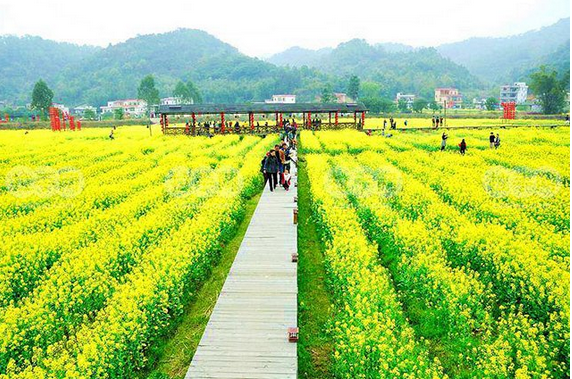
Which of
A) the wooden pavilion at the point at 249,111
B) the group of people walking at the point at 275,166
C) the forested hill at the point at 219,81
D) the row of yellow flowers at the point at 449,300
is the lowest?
the row of yellow flowers at the point at 449,300

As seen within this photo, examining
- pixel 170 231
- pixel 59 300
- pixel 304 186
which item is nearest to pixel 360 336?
pixel 59 300

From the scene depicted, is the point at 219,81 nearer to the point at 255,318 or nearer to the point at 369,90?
the point at 369,90

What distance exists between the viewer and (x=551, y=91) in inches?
3022

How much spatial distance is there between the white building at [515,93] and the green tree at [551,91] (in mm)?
72585

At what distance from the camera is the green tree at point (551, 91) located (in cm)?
7662

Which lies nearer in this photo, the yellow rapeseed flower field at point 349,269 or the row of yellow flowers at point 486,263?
the yellow rapeseed flower field at point 349,269

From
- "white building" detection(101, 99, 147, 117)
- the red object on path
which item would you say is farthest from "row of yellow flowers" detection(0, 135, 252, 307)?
"white building" detection(101, 99, 147, 117)

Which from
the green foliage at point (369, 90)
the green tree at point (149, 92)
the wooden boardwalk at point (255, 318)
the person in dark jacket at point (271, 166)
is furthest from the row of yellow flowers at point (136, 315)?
the green foliage at point (369, 90)

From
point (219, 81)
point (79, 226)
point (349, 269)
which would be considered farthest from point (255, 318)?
point (219, 81)

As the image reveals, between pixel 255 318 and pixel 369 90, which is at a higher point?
pixel 369 90

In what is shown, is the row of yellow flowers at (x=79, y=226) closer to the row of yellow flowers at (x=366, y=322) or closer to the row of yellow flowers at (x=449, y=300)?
the row of yellow flowers at (x=366, y=322)

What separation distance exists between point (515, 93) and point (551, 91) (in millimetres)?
76808

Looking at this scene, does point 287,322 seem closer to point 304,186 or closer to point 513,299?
point 513,299

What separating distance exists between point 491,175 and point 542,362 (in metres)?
13.8
